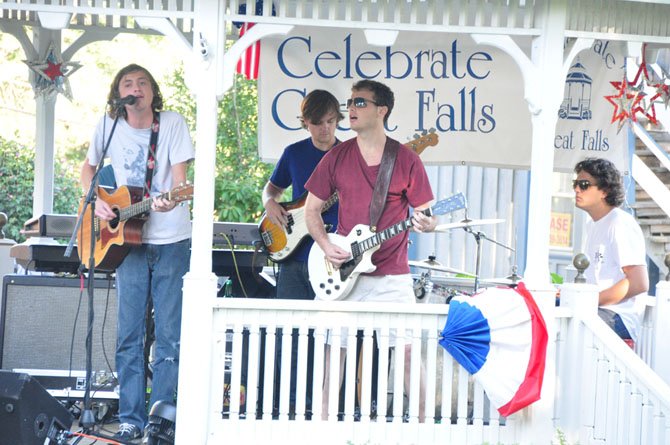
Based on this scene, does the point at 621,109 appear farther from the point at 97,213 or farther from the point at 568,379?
the point at 97,213

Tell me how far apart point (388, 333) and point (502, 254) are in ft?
15.6

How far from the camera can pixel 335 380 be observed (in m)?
6.02

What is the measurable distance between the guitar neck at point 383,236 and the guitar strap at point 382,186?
2.3 inches

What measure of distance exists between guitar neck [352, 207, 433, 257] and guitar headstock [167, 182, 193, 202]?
99 cm

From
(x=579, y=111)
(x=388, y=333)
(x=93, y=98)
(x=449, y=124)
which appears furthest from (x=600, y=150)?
(x=93, y=98)

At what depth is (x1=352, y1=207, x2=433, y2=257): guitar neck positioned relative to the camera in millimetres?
5871

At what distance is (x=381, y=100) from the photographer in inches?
242

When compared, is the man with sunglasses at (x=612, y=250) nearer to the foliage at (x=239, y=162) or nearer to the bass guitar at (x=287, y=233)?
the bass guitar at (x=287, y=233)

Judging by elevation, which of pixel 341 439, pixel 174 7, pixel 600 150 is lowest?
pixel 341 439

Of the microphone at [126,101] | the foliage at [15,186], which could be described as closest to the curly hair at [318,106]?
the microphone at [126,101]

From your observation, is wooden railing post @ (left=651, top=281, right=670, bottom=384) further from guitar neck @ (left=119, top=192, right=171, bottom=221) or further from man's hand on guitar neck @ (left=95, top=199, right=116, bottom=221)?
man's hand on guitar neck @ (left=95, top=199, right=116, bottom=221)

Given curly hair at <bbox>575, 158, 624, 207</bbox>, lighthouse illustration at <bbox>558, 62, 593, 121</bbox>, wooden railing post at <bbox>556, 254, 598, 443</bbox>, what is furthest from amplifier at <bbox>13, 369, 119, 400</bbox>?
lighthouse illustration at <bbox>558, 62, 593, 121</bbox>

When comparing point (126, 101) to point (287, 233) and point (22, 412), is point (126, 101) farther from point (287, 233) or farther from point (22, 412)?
point (22, 412)

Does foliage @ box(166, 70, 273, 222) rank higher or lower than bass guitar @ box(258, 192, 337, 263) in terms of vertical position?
higher
